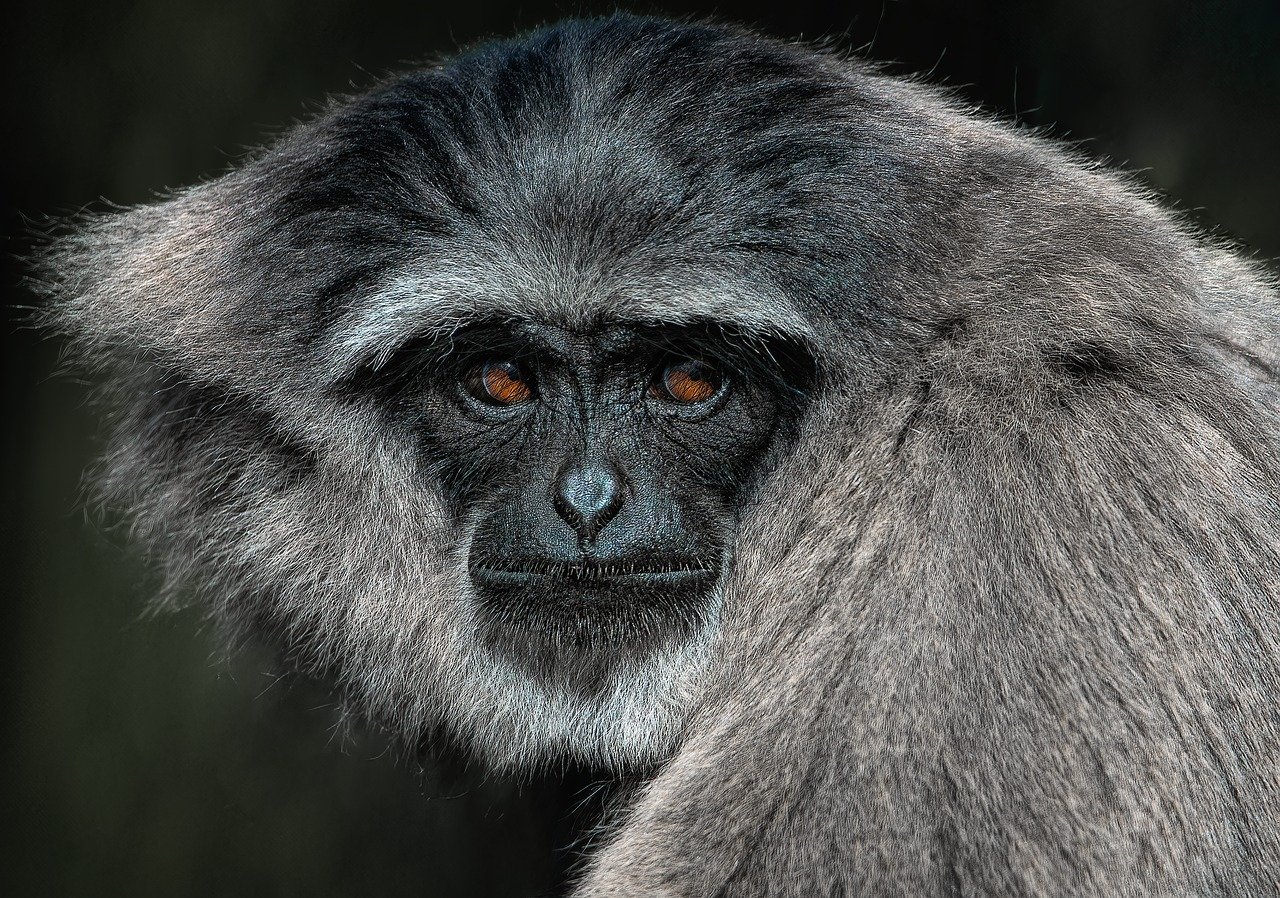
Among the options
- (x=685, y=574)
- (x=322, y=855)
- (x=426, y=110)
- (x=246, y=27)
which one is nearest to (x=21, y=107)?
(x=246, y=27)

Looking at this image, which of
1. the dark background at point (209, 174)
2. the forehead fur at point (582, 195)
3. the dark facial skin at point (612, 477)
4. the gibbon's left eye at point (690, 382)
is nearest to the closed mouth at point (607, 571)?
the dark facial skin at point (612, 477)

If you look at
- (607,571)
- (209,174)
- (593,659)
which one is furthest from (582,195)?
(209,174)

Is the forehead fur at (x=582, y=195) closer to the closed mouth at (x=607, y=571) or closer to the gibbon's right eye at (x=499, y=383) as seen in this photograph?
the gibbon's right eye at (x=499, y=383)

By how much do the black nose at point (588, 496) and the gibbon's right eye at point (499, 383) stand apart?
0.87ft

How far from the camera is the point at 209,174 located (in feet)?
14.8

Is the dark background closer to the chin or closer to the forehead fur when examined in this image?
the chin

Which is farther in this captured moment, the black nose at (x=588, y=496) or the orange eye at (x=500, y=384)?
the orange eye at (x=500, y=384)

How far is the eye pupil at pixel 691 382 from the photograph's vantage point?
108 inches

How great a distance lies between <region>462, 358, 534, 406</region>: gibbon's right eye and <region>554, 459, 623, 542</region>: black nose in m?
0.26

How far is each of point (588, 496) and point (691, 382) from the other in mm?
365

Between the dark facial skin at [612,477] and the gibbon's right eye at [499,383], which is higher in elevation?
the gibbon's right eye at [499,383]

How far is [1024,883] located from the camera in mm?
1946

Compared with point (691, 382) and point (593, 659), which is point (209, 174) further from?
point (593, 659)

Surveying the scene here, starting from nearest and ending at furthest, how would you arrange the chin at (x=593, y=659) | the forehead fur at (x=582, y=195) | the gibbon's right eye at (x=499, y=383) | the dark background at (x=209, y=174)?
1. the forehead fur at (x=582, y=195)
2. the chin at (x=593, y=659)
3. the gibbon's right eye at (x=499, y=383)
4. the dark background at (x=209, y=174)
